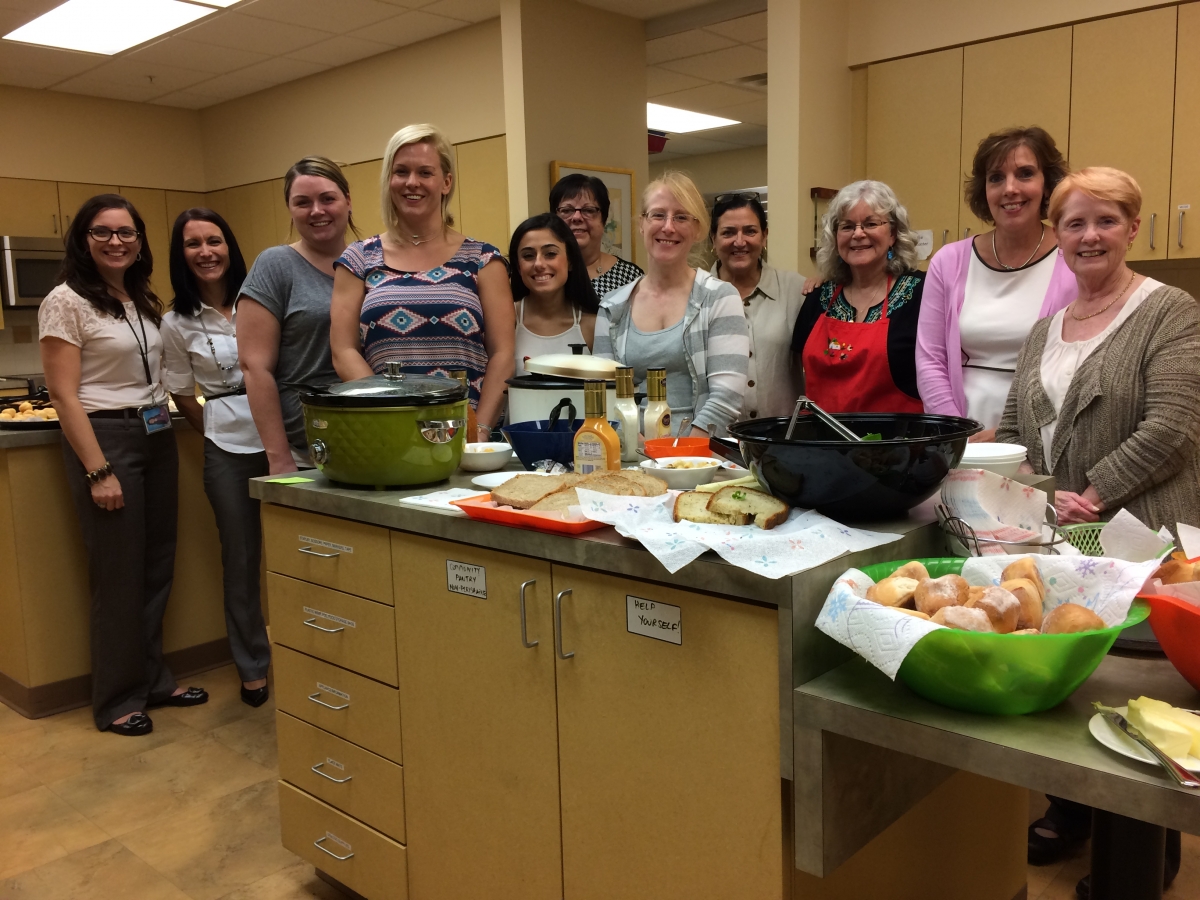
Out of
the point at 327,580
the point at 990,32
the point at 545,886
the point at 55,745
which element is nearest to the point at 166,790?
the point at 55,745

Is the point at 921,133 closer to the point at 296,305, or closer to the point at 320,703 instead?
the point at 296,305

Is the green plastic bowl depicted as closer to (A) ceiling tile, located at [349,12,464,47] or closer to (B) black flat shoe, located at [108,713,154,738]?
(B) black flat shoe, located at [108,713,154,738]

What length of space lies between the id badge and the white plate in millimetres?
2722

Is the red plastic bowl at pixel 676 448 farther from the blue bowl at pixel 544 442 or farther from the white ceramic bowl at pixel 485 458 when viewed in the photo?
the white ceramic bowl at pixel 485 458

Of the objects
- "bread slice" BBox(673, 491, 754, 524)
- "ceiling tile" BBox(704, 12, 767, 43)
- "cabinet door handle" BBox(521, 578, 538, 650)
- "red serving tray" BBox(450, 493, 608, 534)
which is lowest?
"cabinet door handle" BBox(521, 578, 538, 650)

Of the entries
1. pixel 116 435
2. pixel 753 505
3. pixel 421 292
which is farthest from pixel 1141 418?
pixel 116 435

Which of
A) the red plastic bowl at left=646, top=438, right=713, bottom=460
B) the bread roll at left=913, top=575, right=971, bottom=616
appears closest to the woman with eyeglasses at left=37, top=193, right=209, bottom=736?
the red plastic bowl at left=646, top=438, right=713, bottom=460

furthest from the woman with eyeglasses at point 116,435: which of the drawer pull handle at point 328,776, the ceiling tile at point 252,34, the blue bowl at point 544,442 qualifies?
the ceiling tile at point 252,34

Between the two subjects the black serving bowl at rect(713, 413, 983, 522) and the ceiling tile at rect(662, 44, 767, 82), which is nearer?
the black serving bowl at rect(713, 413, 983, 522)

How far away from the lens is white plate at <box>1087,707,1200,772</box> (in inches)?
33.0

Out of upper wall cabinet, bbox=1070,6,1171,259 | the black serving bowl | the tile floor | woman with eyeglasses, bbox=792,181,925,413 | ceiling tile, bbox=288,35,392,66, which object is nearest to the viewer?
the black serving bowl

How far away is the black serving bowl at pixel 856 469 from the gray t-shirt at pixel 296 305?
4.94ft

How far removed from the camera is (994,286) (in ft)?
7.76

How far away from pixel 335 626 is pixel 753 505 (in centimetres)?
93
